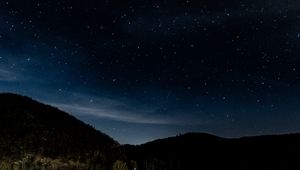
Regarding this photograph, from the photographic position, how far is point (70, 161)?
147 ft

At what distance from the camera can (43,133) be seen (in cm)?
5072

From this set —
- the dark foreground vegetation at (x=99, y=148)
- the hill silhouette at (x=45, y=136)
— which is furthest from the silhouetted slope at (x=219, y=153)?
the hill silhouette at (x=45, y=136)

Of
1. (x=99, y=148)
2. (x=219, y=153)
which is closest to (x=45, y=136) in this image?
(x=99, y=148)

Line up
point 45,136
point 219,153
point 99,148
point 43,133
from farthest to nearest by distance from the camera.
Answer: point 219,153 → point 99,148 → point 43,133 → point 45,136

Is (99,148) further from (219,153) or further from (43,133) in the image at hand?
(219,153)

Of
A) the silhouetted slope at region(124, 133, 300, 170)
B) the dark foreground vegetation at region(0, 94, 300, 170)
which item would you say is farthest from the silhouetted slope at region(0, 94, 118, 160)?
the silhouetted slope at region(124, 133, 300, 170)

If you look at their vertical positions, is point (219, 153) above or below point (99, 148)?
above

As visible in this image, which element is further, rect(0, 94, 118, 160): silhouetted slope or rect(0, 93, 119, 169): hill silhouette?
rect(0, 94, 118, 160): silhouetted slope

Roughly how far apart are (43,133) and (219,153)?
34.8 m

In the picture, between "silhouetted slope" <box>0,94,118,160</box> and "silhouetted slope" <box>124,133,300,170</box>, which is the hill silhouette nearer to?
"silhouetted slope" <box>0,94,118,160</box>

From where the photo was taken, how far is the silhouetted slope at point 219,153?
214 ft

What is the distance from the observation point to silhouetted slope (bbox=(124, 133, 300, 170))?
65.2 m

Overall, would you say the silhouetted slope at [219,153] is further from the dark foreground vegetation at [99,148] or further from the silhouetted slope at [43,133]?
the silhouetted slope at [43,133]

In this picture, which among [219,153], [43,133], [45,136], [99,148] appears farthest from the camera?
[219,153]
